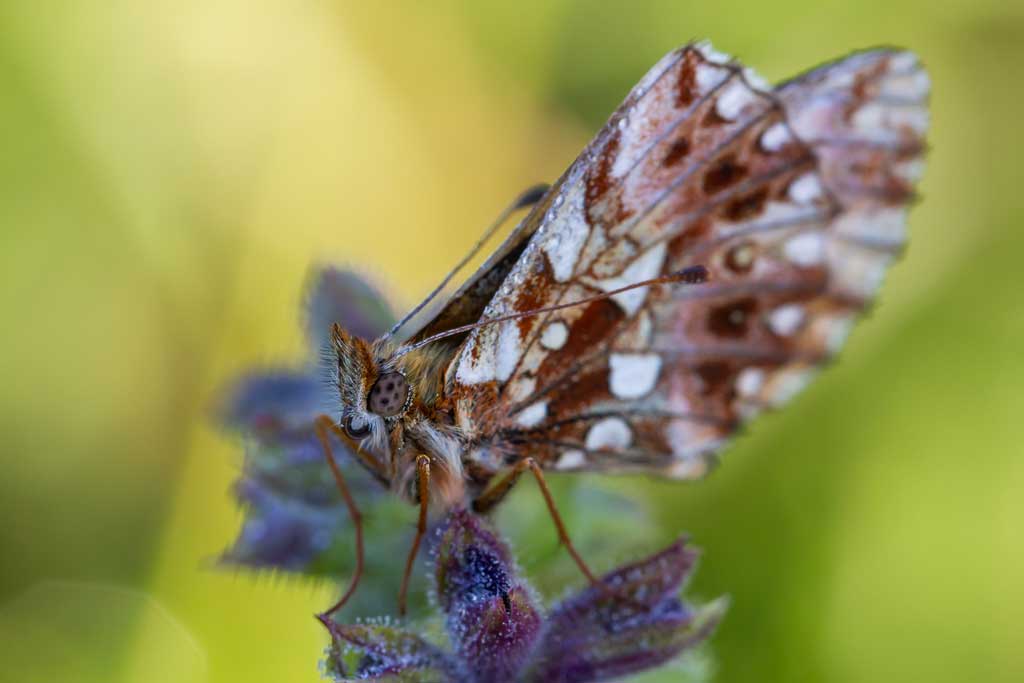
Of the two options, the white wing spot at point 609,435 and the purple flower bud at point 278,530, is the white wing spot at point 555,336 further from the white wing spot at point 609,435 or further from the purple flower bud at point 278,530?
the purple flower bud at point 278,530

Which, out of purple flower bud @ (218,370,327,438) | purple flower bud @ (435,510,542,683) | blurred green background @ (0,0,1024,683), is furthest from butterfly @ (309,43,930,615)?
purple flower bud @ (218,370,327,438)

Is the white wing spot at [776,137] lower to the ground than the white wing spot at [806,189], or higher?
higher

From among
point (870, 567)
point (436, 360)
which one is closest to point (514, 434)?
point (436, 360)

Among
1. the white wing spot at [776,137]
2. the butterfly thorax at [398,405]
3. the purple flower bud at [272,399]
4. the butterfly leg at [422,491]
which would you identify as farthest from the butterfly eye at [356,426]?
the white wing spot at [776,137]

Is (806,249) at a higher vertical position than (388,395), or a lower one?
higher

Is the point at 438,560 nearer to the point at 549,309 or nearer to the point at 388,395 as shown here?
the point at 388,395

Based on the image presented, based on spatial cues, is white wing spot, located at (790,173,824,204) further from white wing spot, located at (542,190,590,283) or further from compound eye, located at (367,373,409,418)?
compound eye, located at (367,373,409,418)

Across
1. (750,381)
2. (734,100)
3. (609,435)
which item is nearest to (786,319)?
(750,381)
